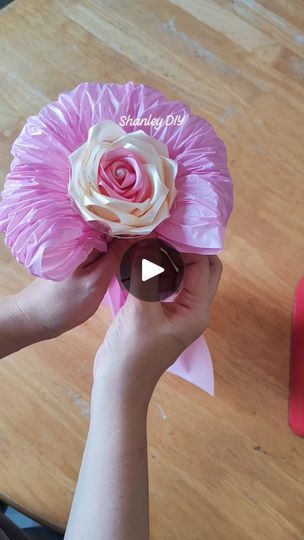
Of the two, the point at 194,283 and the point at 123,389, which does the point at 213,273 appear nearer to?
the point at 194,283

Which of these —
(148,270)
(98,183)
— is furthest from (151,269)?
(98,183)

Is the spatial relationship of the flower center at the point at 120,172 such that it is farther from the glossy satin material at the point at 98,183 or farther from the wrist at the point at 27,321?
the wrist at the point at 27,321

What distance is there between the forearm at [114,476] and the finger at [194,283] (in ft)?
0.34

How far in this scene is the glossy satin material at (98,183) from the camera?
1.44 feet

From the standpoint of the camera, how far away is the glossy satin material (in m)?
0.44

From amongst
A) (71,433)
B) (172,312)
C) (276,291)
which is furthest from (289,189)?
(71,433)

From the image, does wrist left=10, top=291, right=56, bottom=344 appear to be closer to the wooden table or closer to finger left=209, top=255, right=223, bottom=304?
the wooden table

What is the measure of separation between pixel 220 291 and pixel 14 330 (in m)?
0.25

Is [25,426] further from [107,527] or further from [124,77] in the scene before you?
[124,77]

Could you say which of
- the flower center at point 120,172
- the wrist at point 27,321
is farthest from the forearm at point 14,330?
the flower center at point 120,172

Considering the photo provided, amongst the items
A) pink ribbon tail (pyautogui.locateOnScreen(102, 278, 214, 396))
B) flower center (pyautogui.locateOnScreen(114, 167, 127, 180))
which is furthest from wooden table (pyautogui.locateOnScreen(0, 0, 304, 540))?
flower center (pyautogui.locateOnScreen(114, 167, 127, 180))

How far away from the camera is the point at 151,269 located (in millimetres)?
489

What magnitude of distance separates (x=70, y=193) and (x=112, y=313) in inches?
8.8

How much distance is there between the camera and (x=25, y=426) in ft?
1.89
